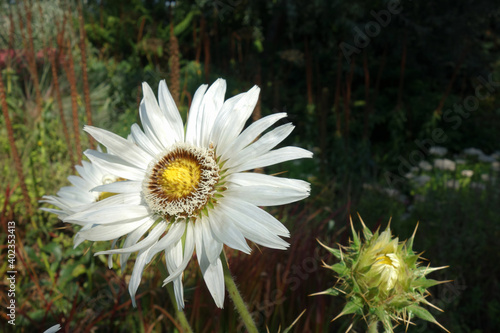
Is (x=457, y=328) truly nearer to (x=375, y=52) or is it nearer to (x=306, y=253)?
(x=306, y=253)

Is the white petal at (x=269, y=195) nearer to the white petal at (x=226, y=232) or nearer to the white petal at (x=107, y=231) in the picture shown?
the white petal at (x=226, y=232)

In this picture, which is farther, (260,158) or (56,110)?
(56,110)

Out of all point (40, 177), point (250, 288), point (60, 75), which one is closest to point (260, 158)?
point (250, 288)

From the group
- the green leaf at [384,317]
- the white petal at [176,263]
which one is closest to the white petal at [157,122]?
the white petal at [176,263]

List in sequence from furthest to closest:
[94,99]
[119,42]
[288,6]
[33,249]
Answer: [119,42]
[94,99]
[288,6]
[33,249]

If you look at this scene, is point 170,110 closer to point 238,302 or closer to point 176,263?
point 176,263

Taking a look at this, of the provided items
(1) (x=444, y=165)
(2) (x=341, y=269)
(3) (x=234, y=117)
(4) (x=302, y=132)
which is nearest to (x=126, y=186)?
(3) (x=234, y=117)

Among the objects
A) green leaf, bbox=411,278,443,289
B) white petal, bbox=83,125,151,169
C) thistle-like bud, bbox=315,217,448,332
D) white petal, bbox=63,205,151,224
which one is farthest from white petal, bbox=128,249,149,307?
green leaf, bbox=411,278,443,289
